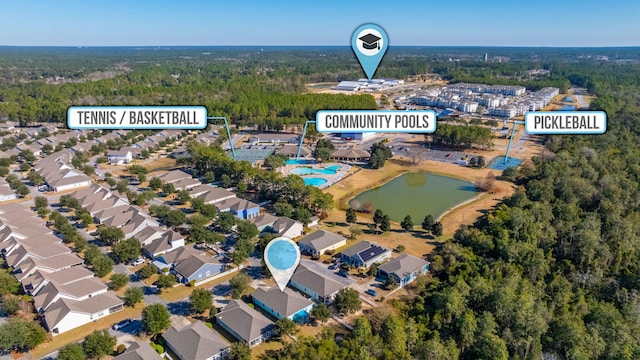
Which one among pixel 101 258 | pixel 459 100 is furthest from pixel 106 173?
pixel 459 100

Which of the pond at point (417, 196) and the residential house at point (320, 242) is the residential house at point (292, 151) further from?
the residential house at point (320, 242)

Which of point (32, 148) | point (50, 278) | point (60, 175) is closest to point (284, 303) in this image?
point (50, 278)

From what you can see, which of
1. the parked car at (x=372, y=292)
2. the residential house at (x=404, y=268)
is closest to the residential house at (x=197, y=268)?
the parked car at (x=372, y=292)

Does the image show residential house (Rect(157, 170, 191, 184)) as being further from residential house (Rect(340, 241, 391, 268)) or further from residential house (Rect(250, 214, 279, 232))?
residential house (Rect(340, 241, 391, 268))

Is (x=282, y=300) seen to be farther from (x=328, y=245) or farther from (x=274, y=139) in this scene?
(x=274, y=139)

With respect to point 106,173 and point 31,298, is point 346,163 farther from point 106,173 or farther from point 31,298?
point 31,298
